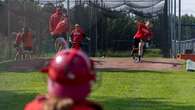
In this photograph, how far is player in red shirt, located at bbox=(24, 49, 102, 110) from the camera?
291cm

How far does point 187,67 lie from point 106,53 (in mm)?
11361

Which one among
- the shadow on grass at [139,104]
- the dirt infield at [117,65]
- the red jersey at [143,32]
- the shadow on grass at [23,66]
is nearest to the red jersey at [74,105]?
the shadow on grass at [139,104]

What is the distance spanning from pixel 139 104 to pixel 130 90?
284cm

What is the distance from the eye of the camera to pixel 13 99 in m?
13.6

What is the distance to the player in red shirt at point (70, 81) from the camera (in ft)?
9.53

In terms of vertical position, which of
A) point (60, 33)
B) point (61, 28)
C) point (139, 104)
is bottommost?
point (139, 104)

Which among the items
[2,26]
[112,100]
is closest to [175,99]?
[112,100]

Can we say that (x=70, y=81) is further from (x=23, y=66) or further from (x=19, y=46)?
(x=19, y=46)

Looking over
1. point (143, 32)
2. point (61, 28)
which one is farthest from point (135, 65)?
point (61, 28)

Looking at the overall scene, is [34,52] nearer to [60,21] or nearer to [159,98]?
[60,21]

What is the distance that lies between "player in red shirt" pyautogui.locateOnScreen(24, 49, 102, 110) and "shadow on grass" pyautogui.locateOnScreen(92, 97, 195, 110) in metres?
9.19

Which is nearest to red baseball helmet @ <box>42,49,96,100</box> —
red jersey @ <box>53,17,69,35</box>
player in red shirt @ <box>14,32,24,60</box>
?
red jersey @ <box>53,17,69,35</box>

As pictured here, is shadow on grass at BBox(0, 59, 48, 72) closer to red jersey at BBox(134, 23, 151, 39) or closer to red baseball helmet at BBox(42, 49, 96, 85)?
red jersey at BBox(134, 23, 151, 39)

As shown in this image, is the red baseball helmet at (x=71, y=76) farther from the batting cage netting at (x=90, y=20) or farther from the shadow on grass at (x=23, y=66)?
the batting cage netting at (x=90, y=20)
